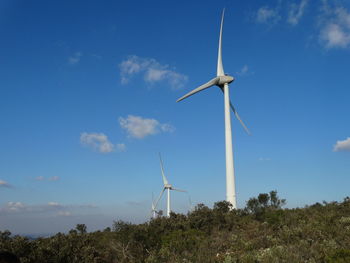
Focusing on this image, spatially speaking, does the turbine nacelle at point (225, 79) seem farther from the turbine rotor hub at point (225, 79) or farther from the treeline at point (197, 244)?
the treeline at point (197, 244)

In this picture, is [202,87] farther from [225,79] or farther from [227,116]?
[227,116]

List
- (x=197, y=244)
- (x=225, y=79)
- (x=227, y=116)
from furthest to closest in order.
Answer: (x=225, y=79)
(x=227, y=116)
(x=197, y=244)

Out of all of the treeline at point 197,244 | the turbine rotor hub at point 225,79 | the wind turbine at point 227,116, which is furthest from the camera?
the turbine rotor hub at point 225,79

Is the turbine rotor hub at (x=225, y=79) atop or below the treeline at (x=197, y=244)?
atop

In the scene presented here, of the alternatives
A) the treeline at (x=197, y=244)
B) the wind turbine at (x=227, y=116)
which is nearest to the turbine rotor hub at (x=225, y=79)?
the wind turbine at (x=227, y=116)

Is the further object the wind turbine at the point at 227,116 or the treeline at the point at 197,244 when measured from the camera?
the wind turbine at the point at 227,116

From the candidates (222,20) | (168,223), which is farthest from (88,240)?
(222,20)

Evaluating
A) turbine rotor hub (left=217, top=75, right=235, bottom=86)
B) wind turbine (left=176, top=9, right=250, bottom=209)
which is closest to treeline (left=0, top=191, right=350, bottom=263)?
wind turbine (left=176, top=9, right=250, bottom=209)

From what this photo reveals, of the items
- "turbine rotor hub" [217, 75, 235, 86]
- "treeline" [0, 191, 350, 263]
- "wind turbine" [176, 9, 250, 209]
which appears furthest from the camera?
"turbine rotor hub" [217, 75, 235, 86]

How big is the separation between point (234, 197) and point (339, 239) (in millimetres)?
18543

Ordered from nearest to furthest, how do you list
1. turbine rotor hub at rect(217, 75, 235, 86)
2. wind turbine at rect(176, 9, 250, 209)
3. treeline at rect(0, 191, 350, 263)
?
treeline at rect(0, 191, 350, 263)
wind turbine at rect(176, 9, 250, 209)
turbine rotor hub at rect(217, 75, 235, 86)

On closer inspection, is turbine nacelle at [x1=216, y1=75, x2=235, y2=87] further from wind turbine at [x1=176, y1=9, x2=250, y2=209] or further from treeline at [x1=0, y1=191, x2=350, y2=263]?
treeline at [x1=0, y1=191, x2=350, y2=263]

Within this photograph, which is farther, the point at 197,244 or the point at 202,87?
the point at 202,87

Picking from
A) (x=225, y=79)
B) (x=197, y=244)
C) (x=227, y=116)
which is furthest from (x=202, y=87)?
(x=197, y=244)
